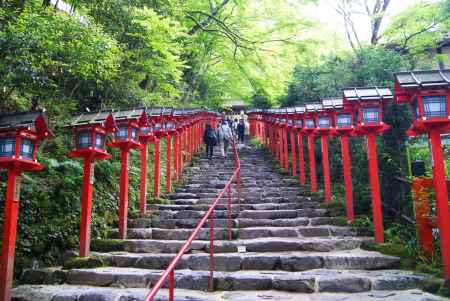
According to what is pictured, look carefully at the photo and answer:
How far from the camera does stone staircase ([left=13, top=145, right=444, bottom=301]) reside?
4672 millimetres

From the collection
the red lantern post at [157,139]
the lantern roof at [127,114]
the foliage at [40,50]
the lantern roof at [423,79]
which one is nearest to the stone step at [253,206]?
the red lantern post at [157,139]

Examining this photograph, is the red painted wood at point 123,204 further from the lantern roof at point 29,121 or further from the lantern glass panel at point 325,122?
the lantern glass panel at point 325,122

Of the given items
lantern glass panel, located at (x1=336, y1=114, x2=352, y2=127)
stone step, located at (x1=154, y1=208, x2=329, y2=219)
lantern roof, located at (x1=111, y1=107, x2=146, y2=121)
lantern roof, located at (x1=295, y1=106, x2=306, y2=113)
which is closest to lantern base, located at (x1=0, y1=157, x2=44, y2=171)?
lantern roof, located at (x1=111, y1=107, x2=146, y2=121)

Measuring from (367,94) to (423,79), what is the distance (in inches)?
60.9

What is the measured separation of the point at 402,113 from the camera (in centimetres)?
747

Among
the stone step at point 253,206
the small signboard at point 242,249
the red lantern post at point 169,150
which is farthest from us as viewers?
the red lantern post at point 169,150

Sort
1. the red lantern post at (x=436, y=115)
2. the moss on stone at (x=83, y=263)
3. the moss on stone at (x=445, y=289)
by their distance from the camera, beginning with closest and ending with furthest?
1. the moss on stone at (x=445, y=289)
2. the red lantern post at (x=436, y=115)
3. the moss on stone at (x=83, y=263)

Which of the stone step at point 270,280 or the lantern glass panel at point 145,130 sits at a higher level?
the lantern glass panel at point 145,130

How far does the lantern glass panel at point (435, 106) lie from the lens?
15.5 feet

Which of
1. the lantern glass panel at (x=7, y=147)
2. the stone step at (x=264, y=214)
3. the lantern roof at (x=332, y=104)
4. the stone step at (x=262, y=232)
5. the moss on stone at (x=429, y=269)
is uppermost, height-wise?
the lantern roof at (x=332, y=104)

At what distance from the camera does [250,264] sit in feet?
18.1

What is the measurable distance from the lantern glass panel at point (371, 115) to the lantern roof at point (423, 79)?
1347 millimetres

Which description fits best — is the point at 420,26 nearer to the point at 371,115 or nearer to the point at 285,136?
the point at 285,136

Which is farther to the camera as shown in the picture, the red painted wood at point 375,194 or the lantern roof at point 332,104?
the lantern roof at point 332,104
